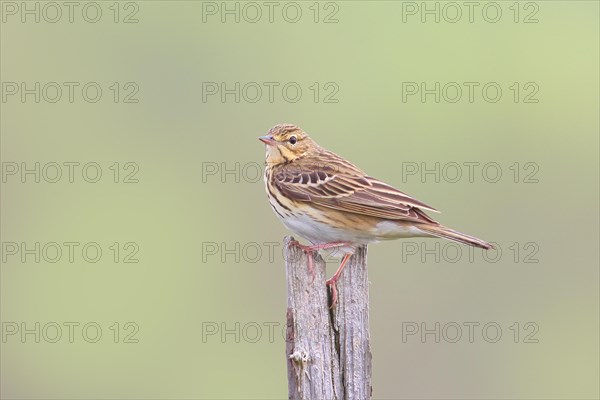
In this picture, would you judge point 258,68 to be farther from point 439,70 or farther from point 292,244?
point 292,244

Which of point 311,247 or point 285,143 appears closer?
point 311,247

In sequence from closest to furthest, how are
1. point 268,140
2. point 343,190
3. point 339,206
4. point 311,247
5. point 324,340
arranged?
point 324,340
point 311,247
point 339,206
point 343,190
point 268,140

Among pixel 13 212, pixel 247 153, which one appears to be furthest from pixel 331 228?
pixel 13 212

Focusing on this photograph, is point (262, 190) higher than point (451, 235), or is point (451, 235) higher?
point (262, 190)

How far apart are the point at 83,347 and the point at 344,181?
13860mm

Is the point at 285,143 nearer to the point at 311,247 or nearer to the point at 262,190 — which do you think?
the point at 311,247

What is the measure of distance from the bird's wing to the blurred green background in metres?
6.07

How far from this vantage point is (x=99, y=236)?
25141 millimetres

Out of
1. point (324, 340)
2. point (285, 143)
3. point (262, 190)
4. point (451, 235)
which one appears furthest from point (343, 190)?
point (262, 190)

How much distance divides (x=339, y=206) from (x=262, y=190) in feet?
34.0

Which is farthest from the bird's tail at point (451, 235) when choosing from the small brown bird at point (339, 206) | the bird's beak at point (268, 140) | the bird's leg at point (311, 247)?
the bird's beak at point (268, 140)

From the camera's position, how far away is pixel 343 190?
11.3 metres

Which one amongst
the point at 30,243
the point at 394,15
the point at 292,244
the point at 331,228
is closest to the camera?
the point at 292,244

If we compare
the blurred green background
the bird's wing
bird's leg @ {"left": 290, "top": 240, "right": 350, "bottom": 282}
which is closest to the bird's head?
the bird's wing
